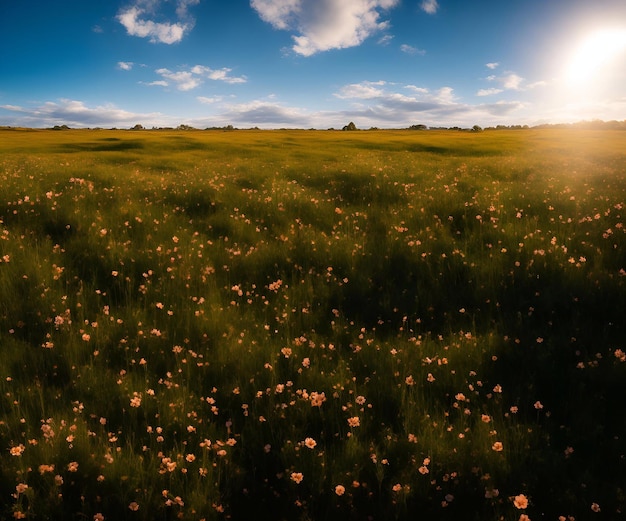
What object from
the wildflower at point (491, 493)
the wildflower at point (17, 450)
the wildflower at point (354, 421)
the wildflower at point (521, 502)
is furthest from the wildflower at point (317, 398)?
the wildflower at point (17, 450)

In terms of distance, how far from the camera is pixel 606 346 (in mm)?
4941

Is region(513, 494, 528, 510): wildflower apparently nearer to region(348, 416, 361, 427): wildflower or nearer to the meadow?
the meadow

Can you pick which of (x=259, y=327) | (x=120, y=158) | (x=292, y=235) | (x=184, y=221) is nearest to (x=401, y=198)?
(x=292, y=235)

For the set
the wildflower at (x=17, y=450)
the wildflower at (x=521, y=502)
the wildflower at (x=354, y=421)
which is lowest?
the wildflower at (x=521, y=502)

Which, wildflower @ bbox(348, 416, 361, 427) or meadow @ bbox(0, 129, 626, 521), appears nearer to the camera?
meadow @ bbox(0, 129, 626, 521)

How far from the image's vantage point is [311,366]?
4.69 meters

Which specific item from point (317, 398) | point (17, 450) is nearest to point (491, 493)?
point (317, 398)

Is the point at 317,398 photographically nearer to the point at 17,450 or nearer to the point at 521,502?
the point at 521,502

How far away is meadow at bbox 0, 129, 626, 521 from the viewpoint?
328 cm

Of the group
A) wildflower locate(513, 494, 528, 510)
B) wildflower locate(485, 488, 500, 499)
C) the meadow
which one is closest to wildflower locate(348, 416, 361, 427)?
the meadow

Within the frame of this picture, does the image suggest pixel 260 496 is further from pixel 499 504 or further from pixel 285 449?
pixel 499 504

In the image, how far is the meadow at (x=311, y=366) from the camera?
3.28m

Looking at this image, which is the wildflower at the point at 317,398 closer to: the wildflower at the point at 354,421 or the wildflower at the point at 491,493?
the wildflower at the point at 354,421

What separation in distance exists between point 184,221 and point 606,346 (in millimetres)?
7712
